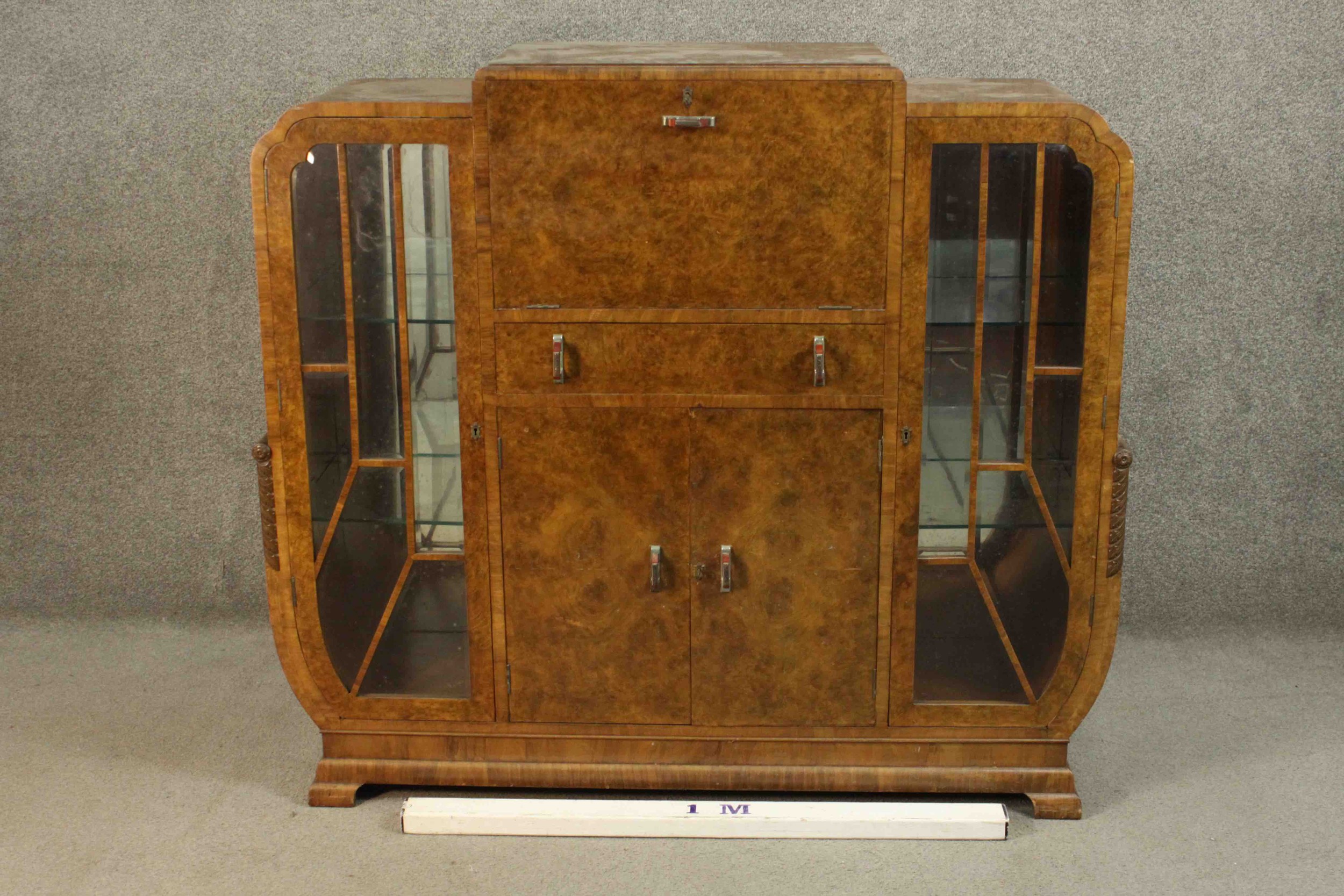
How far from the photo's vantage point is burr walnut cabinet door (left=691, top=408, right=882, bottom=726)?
2260 millimetres

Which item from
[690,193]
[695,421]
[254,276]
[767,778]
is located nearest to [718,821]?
[767,778]

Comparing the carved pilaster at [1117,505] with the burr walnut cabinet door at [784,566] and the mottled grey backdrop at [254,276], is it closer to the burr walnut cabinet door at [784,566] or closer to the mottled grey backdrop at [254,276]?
the burr walnut cabinet door at [784,566]

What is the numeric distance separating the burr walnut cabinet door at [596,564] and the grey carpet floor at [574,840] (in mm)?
244

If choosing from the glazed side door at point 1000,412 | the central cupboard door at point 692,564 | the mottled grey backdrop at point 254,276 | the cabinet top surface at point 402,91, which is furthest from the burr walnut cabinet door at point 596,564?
the mottled grey backdrop at point 254,276

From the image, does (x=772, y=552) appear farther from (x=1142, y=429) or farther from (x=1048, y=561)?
(x=1142, y=429)

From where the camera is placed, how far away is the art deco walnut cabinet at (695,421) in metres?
2.17

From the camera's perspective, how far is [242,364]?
3049mm

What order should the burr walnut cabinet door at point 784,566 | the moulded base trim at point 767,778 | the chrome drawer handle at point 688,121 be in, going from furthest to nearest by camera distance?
the moulded base trim at point 767,778
the burr walnut cabinet door at point 784,566
the chrome drawer handle at point 688,121

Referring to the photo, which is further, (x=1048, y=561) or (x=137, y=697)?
(x=137, y=697)

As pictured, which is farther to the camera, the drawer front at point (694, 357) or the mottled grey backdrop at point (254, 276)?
the mottled grey backdrop at point (254, 276)

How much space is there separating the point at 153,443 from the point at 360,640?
980mm

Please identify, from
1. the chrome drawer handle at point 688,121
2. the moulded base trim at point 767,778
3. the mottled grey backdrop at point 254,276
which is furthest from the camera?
the mottled grey backdrop at point 254,276

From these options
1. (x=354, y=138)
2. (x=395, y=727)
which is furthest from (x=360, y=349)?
(x=395, y=727)

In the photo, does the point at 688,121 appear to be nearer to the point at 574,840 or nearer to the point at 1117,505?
the point at 1117,505
